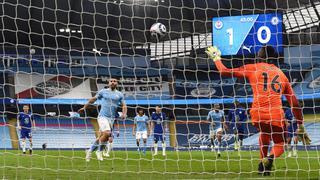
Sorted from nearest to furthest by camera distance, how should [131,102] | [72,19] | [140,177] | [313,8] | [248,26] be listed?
1. [140,177]
2. [248,26]
3. [131,102]
4. [313,8]
5. [72,19]

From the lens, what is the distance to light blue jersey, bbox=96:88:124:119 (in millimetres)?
12711

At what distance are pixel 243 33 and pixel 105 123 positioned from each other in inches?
469

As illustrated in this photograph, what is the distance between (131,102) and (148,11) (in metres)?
7.08

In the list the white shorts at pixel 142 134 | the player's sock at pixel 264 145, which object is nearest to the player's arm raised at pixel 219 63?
the player's sock at pixel 264 145

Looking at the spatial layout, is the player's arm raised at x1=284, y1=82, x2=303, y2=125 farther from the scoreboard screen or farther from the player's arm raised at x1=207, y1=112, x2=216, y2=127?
the scoreboard screen

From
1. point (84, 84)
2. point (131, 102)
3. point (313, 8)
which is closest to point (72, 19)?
point (84, 84)

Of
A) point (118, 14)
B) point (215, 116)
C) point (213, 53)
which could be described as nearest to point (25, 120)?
point (215, 116)

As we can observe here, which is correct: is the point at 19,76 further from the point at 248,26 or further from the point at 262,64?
the point at 262,64

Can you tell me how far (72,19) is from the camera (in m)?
37.2

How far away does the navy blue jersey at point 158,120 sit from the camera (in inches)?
778

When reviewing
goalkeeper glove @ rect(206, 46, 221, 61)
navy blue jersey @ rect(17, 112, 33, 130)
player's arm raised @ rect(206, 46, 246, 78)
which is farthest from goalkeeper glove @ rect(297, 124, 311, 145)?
navy blue jersey @ rect(17, 112, 33, 130)

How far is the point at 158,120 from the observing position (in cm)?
1988

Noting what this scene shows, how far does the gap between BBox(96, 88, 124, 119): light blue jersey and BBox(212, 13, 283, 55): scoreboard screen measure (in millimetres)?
10244

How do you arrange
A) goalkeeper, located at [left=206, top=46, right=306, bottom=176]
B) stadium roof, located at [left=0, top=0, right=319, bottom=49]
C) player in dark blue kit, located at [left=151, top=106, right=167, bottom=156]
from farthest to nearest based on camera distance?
stadium roof, located at [left=0, top=0, right=319, bottom=49], player in dark blue kit, located at [left=151, top=106, right=167, bottom=156], goalkeeper, located at [left=206, top=46, right=306, bottom=176]
